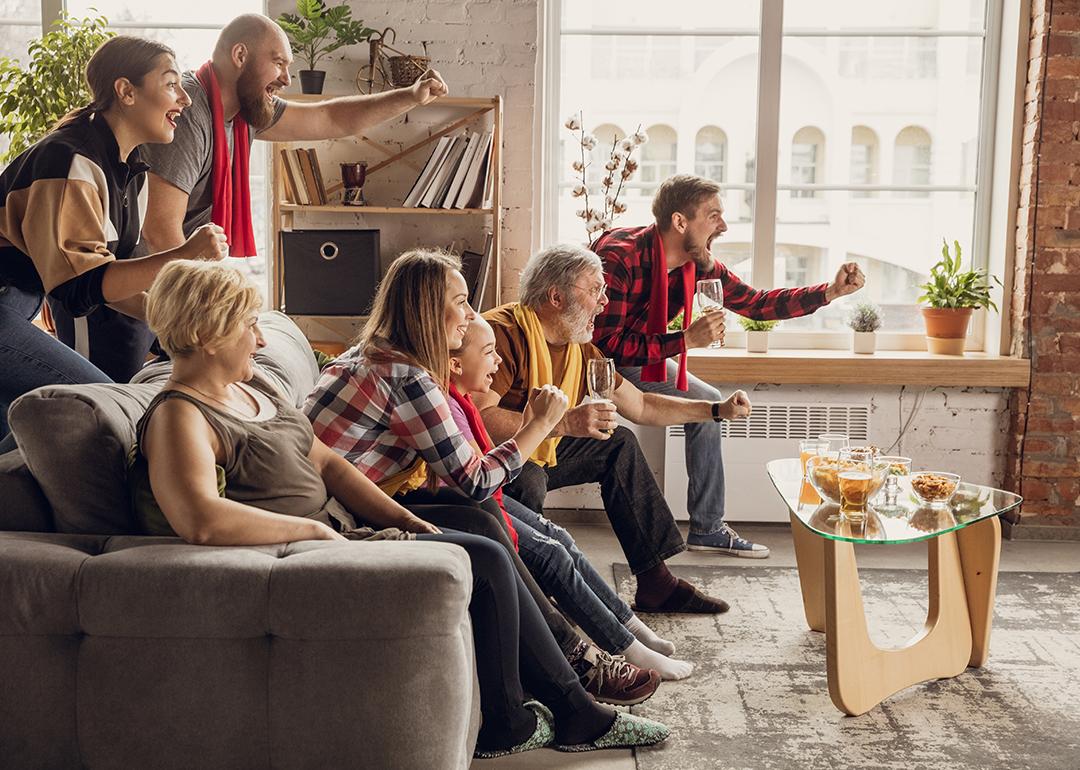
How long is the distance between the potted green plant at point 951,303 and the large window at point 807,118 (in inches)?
6.0

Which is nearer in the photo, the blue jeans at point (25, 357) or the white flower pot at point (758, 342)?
the blue jeans at point (25, 357)

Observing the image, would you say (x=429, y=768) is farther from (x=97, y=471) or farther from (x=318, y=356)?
(x=318, y=356)

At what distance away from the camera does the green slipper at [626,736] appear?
237cm

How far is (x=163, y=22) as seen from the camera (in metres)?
4.49

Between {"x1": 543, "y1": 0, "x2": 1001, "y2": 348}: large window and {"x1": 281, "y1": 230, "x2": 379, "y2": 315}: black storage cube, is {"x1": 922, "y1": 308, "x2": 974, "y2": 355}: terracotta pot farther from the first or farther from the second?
{"x1": 281, "y1": 230, "x2": 379, "y2": 315}: black storage cube

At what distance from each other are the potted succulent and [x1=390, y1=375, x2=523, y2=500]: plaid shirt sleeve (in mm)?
2449

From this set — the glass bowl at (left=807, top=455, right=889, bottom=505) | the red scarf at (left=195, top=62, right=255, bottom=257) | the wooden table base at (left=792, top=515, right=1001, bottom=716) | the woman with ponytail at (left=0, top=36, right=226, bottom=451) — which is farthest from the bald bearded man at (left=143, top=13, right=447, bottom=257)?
the wooden table base at (left=792, top=515, right=1001, bottom=716)

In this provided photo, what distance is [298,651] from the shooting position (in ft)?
5.64

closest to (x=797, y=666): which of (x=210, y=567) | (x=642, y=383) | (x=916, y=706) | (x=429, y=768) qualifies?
(x=916, y=706)

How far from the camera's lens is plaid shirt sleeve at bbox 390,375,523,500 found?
2277mm

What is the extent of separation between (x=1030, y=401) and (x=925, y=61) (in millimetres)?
1391

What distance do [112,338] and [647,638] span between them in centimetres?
150

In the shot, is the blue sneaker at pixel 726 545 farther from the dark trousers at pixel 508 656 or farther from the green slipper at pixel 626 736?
the dark trousers at pixel 508 656

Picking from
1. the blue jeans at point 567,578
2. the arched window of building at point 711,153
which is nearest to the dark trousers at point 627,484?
the blue jeans at point 567,578
